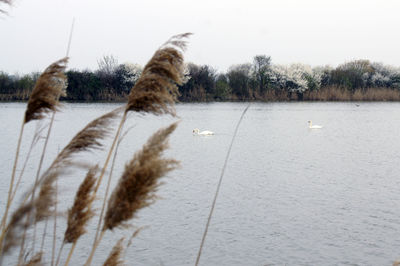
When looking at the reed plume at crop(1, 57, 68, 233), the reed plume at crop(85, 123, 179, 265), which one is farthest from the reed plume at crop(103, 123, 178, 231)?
the reed plume at crop(1, 57, 68, 233)

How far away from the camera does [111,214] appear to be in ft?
6.50

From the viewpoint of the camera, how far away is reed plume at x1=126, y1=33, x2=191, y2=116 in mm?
2385

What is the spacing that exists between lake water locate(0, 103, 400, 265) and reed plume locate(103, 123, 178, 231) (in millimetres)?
567

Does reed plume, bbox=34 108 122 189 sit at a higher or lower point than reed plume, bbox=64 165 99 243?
higher

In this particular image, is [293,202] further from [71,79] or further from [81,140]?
[71,79]

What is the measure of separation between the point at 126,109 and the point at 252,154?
17509 millimetres

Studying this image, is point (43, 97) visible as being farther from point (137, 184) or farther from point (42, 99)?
point (137, 184)

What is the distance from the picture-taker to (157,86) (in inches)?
95.1

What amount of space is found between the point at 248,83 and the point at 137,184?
59.9m

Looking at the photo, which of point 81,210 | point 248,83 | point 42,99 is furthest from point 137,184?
point 248,83

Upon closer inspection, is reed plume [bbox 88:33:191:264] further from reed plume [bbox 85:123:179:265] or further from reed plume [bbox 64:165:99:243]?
reed plume [bbox 85:123:179:265]

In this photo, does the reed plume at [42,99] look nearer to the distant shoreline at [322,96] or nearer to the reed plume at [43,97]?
the reed plume at [43,97]

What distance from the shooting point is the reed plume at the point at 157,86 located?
7.82 feet

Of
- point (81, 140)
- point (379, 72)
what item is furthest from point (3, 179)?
point (379, 72)
